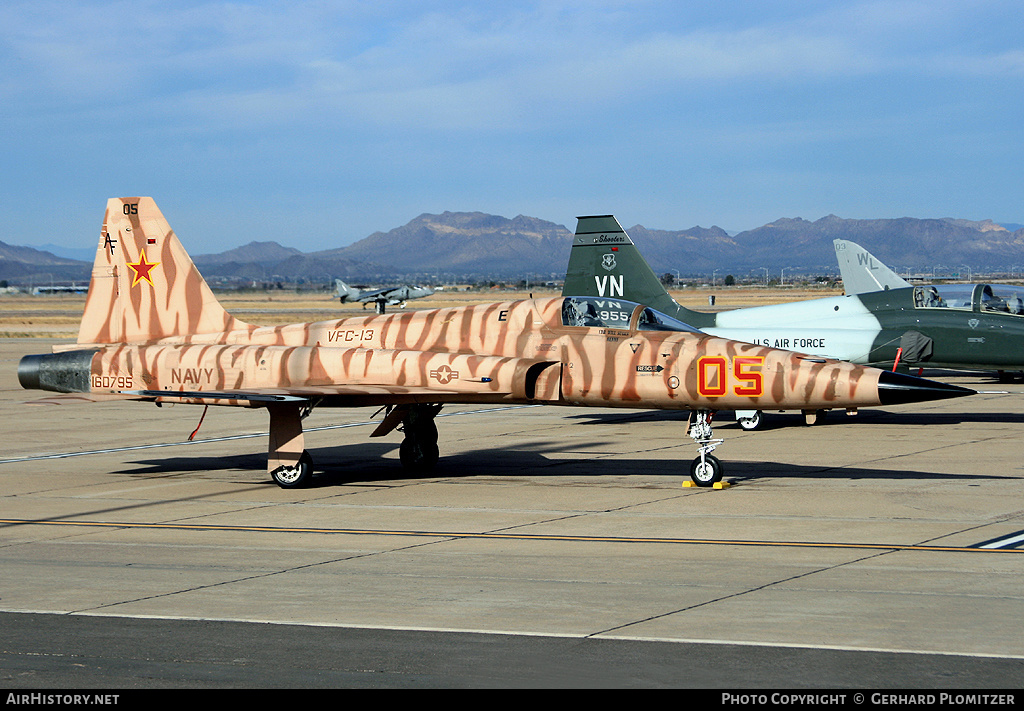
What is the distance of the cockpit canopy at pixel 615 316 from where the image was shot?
1507 centimetres

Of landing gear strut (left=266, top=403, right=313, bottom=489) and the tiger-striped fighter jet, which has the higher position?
the tiger-striped fighter jet

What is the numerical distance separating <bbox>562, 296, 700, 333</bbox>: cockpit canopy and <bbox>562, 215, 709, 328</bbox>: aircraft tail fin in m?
9.83

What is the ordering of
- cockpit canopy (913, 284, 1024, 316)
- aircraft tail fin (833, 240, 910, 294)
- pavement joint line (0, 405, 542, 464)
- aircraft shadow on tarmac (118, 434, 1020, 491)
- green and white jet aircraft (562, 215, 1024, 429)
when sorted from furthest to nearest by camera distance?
aircraft tail fin (833, 240, 910, 294), cockpit canopy (913, 284, 1024, 316), green and white jet aircraft (562, 215, 1024, 429), pavement joint line (0, 405, 542, 464), aircraft shadow on tarmac (118, 434, 1020, 491)

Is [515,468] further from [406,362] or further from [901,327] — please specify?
[901,327]

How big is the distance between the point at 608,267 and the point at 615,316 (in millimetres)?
10373

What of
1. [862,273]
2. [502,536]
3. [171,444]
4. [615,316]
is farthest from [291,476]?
[862,273]

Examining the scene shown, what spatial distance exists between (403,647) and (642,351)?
301 inches

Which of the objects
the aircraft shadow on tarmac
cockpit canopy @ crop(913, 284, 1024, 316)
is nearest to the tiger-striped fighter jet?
the aircraft shadow on tarmac

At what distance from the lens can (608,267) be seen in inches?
1000

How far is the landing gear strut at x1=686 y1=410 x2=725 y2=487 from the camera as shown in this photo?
14.6m

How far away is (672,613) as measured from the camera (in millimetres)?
8617

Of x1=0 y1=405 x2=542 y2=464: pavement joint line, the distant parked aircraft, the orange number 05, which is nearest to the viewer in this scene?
the orange number 05

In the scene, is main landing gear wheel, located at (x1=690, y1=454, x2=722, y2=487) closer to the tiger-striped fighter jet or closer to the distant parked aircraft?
the tiger-striped fighter jet
